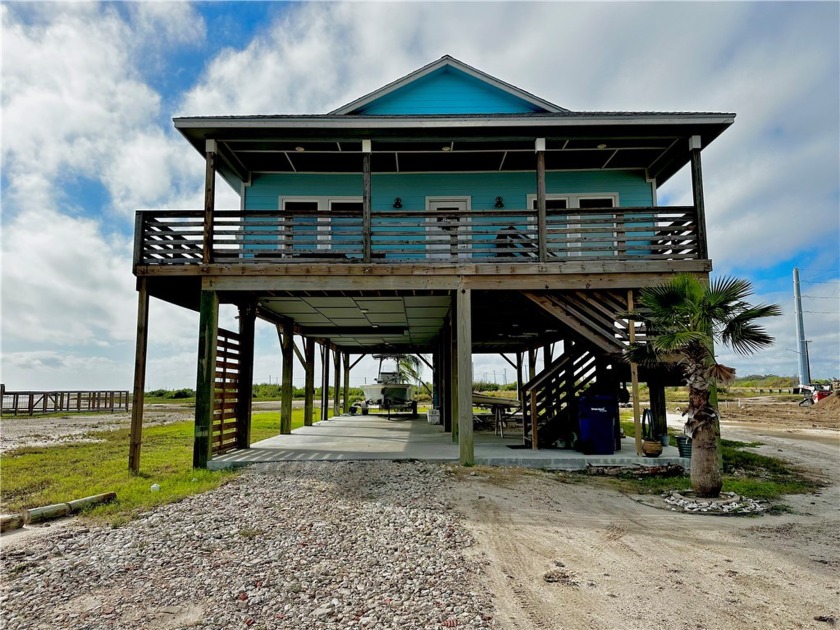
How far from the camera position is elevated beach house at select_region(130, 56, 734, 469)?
9.77 metres

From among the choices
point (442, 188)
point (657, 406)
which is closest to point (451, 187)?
point (442, 188)

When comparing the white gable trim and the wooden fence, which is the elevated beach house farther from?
the wooden fence

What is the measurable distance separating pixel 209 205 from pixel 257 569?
24.2ft

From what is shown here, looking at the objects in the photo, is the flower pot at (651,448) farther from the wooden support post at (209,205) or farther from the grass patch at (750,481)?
the wooden support post at (209,205)

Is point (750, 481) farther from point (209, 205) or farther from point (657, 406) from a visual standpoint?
point (209, 205)

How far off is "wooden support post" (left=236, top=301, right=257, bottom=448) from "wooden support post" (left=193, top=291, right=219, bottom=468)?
155 cm

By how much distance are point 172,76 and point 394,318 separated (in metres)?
7.99

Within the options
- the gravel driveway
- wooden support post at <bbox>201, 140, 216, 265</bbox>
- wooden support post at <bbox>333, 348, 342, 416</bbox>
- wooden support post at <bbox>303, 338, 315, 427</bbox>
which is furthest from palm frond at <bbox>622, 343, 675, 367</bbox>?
wooden support post at <bbox>333, 348, 342, 416</bbox>

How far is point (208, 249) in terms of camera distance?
9.91 meters

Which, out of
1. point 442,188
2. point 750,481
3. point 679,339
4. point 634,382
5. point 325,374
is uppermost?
point 442,188

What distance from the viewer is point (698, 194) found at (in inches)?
389

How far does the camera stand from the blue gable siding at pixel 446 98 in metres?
12.7

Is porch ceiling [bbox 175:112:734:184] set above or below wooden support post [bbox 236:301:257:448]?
above

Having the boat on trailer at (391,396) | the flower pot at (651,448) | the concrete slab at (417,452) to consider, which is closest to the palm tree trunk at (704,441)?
the concrete slab at (417,452)
